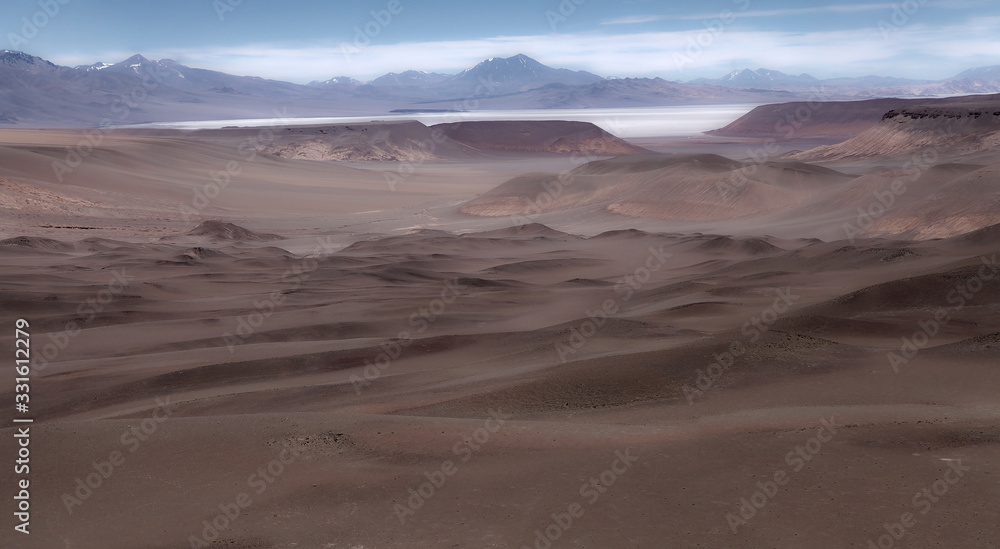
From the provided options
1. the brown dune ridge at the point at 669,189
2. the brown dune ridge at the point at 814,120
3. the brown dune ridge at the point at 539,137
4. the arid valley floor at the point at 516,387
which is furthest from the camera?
the brown dune ridge at the point at 814,120

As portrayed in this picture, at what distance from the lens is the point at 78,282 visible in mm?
21875

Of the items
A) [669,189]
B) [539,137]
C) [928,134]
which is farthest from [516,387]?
[539,137]

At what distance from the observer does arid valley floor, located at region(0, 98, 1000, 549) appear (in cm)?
607

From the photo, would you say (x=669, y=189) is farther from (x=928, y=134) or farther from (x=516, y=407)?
(x=516, y=407)

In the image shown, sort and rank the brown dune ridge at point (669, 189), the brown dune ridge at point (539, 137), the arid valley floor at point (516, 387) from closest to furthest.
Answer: the arid valley floor at point (516, 387)
the brown dune ridge at point (669, 189)
the brown dune ridge at point (539, 137)

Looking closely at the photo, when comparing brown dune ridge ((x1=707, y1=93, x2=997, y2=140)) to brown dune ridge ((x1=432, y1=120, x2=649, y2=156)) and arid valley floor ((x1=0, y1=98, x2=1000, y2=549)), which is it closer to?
brown dune ridge ((x1=432, y1=120, x2=649, y2=156))

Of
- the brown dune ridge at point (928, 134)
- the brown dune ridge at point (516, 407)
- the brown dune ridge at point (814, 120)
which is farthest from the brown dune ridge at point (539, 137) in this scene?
the brown dune ridge at point (516, 407)

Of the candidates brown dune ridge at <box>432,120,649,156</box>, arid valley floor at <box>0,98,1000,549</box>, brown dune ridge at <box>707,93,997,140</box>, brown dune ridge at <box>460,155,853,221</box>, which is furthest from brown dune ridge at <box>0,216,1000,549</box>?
brown dune ridge at <box>707,93,997,140</box>

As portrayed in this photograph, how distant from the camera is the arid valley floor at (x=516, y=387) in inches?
239

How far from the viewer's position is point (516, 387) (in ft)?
32.7

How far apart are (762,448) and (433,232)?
3084cm

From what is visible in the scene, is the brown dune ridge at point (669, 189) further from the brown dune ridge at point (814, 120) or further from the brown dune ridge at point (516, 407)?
the brown dune ridge at point (814, 120)

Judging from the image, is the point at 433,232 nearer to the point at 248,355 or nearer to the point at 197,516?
the point at 248,355

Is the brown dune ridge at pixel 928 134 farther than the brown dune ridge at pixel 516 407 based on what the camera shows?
Yes
